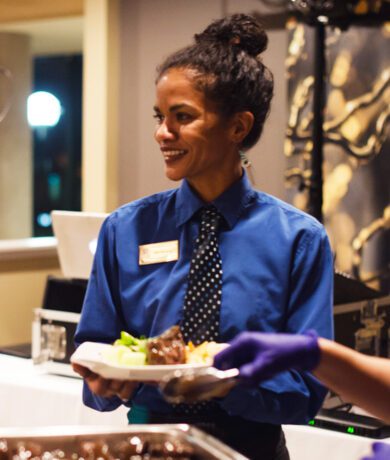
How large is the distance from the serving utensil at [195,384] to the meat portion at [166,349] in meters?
0.22

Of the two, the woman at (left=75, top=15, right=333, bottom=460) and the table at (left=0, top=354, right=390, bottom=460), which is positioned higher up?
the woman at (left=75, top=15, right=333, bottom=460)

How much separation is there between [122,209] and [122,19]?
3645mm

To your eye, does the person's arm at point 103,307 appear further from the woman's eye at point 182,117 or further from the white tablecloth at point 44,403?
the white tablecloth at point 44,403

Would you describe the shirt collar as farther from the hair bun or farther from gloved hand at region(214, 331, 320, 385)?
gloved hand at region(214, 331, 320, 385)

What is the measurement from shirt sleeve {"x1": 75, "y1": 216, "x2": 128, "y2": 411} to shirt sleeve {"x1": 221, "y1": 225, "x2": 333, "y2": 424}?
26 cm

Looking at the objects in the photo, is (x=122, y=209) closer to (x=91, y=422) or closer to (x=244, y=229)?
(x=244, y=229)

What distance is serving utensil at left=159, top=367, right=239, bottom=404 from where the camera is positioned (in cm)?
119

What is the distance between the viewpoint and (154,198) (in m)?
1.69

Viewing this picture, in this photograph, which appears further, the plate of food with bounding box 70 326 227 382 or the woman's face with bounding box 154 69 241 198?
the woman's face with bounding box 154 69 241 198

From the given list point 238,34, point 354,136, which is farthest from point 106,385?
point 354,136

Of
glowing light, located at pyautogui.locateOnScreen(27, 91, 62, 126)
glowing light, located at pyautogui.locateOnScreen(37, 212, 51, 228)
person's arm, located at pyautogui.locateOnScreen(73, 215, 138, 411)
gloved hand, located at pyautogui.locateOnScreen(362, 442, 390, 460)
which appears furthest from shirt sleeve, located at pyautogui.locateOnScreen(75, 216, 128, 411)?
glowing light, located at pyautogui.locateOnScreen(37, 212, 51, 228)

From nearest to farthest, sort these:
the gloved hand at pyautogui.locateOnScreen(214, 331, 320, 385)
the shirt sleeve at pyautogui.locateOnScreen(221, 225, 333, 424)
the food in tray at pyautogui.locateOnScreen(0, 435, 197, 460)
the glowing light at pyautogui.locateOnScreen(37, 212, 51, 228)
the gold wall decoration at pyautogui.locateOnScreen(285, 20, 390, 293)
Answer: the gloved hand at pyautogui.locateOnScreen(214, 331, 320, 385)
the food in tray at pyautogui.locateOnScreen(0, 435, 197, 460)
the shirt sleeve at pyautogui.locateOnScreen(221, 225, 333, 424)
the gold wall decoration at pyautogui.locateOnScreen(285, 20, 390, 293)
the glowing light at pyautogui.locateOnScreen(37, 212, 51, 228)

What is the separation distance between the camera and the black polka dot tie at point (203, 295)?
1.55m

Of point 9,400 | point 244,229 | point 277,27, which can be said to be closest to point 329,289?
point 244,229
